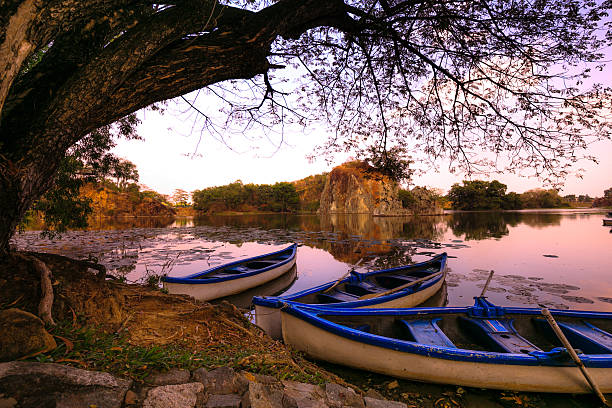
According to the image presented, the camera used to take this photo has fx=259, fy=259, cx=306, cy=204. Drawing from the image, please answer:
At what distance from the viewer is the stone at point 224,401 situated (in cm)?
170

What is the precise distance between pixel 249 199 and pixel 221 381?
83755 millimetres

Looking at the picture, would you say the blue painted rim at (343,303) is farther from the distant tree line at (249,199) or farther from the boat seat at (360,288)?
the distant tree line at (249,199)

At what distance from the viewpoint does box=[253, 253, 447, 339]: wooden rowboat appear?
4625 millimetres

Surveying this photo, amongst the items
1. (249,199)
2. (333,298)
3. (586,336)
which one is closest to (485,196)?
(249,199)

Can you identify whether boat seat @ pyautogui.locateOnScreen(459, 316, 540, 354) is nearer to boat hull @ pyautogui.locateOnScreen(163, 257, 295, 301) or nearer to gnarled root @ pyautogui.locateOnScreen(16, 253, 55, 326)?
gnarled root @ pyautogui.locateOnScreen(16, 253, 55, 326)

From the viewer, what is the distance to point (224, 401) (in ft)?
5.71

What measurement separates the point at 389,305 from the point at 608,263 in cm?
1257

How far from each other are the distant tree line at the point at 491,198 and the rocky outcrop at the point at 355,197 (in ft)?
85.1

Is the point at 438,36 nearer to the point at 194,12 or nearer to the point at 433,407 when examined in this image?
the point at 194,12

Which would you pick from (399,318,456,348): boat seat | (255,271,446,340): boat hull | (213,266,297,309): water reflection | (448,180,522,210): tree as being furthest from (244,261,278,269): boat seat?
(448,180,522,210): tree

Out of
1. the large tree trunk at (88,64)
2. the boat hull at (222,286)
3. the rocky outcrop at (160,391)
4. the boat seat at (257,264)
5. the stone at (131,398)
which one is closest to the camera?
the rocky outcrop at (160,391)

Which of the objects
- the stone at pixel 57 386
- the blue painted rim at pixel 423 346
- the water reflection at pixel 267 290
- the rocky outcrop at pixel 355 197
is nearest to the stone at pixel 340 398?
the blue painted rim at pixel 423 346

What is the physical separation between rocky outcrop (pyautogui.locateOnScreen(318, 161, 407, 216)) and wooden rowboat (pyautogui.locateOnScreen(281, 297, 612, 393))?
181 feet

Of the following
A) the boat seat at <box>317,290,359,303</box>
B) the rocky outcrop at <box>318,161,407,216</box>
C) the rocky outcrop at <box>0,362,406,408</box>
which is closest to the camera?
the rocky outcrop at <box>0,362,406,408</box>
